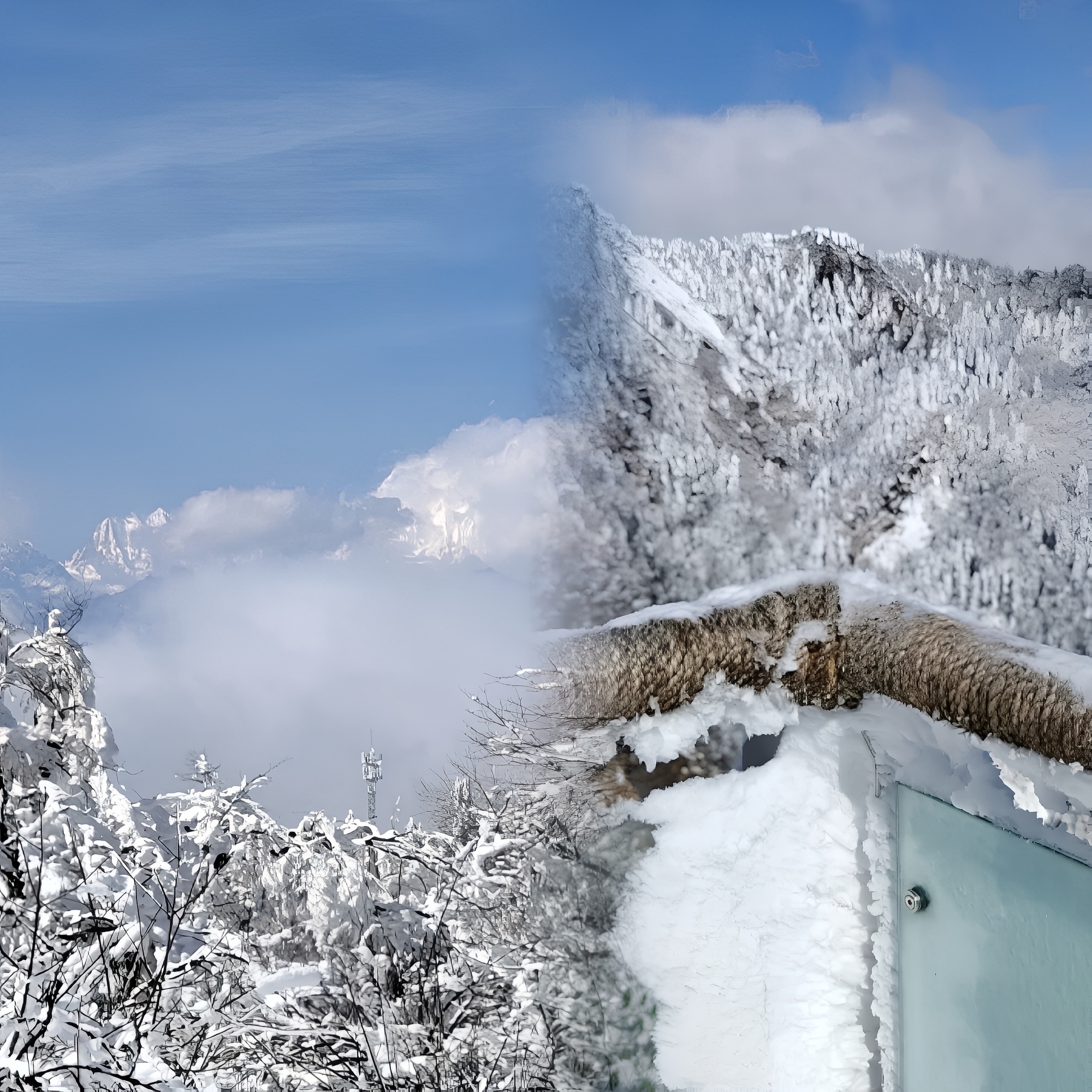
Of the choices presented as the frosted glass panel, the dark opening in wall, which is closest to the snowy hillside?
the dark opening in wall

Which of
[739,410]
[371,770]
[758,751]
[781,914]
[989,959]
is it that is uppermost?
[371,770]

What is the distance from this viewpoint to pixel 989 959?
2.47 m

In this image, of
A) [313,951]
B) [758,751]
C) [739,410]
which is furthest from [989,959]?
[313,951]

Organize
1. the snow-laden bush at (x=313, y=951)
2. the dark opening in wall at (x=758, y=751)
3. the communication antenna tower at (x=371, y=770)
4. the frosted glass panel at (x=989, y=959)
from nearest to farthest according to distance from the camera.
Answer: the frosted glass panel at (x=989, y=959)
the snow-laden bush at (x=313, y=951)
the dark opening in wall at (x=758, y=751)
the communication antenna tower at (x=371, y=770)

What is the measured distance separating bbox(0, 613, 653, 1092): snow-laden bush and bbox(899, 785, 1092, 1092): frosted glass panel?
72 cm

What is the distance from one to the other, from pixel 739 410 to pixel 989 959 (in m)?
1.45

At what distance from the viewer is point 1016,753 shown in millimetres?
2133

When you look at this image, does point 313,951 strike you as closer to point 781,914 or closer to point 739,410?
point 781,914

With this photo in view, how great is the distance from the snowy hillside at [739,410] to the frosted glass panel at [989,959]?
0.67m

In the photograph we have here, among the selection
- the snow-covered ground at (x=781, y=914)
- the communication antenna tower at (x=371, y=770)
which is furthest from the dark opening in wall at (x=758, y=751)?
the communication antenna tower at (x=371, y=770)

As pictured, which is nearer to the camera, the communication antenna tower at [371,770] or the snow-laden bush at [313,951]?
the snow-laden bush at [313,951]

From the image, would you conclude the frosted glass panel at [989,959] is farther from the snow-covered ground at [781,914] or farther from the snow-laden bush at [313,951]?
the snow-laden bush at [313,951]

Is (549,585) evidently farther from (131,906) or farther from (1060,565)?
(131,906)

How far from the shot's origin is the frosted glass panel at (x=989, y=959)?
87.0 inches
